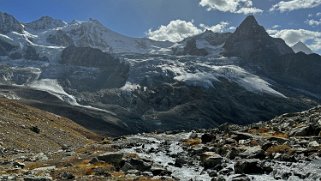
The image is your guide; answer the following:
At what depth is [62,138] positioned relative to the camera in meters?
85.7

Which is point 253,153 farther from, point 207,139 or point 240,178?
point 207,139

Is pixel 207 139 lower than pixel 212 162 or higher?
higher

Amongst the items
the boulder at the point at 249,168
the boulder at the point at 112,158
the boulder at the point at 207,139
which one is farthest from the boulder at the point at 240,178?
the boulder at the point at 207,139

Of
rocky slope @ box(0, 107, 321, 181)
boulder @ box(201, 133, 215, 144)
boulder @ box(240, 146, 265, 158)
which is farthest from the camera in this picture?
boulder @ box(201, 133, 215, 144)

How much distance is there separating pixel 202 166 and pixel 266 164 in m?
6.89

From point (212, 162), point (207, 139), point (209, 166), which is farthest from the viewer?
point (207, 139)

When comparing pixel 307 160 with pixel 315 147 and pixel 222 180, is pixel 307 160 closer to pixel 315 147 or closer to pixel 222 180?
→ pixel 315 147

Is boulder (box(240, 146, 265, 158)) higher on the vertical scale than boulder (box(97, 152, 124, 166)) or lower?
higher

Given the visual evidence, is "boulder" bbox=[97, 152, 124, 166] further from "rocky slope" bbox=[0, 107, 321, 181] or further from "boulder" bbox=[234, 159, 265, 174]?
"boulder" bbox=[234, 159, 265, 174]

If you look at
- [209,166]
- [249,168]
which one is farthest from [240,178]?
[209,166]

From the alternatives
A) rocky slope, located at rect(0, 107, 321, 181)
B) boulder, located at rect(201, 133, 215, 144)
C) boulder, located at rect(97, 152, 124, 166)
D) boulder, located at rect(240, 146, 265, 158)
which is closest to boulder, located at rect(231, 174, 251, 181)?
rocky slope, located at rect(0, 107, 321, 181)

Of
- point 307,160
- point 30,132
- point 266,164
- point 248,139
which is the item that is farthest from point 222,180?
point 30,132

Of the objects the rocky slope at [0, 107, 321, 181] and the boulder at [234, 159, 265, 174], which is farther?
the boulder at [234, 159, 265, 174]

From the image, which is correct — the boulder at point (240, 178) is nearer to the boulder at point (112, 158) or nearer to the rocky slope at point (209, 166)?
the rocky slope at point (209, 166)
